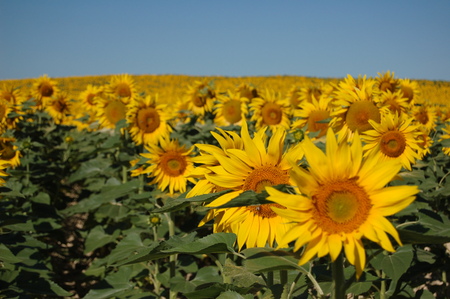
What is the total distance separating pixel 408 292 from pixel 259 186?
2.22m

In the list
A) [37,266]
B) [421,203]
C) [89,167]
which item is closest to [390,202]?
[421,203]

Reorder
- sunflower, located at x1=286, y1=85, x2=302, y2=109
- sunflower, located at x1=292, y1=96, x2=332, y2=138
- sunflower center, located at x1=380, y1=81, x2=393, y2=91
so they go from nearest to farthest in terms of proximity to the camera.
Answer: sunflower, located at x1=292, y1=96, x2=332, y2=138 → sunflower center, located at x1=380, y1=81, x2=393, y2=91 → sunflower, located at x1=286, y1=85, x2=302, y2=109

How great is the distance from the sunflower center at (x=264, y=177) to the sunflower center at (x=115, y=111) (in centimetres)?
373

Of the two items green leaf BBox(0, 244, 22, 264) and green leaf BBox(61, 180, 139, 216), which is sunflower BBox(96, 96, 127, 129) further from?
green leaf BBox(0, 244, 22, 264)

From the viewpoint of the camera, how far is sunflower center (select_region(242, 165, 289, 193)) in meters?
1.61

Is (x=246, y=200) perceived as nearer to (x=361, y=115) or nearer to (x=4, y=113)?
(x=361, y=115)

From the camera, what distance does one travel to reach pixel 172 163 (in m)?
3.63

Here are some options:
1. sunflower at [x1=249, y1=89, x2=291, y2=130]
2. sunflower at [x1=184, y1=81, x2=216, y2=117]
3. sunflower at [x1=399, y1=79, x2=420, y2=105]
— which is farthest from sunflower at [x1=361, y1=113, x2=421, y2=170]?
sunflower at [x1=184, y1=81, x2=216, y2=117]

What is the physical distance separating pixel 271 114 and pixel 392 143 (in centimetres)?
313

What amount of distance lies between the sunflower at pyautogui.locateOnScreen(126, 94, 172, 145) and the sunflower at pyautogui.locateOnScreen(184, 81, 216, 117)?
65.9 inches

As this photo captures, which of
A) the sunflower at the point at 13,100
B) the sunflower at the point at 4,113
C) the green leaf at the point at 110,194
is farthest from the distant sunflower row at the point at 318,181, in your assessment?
the sunflower at the point at 13,100

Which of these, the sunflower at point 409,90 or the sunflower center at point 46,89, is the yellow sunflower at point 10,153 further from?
the sunflower at point 409,90

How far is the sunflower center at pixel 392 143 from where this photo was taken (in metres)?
2.89

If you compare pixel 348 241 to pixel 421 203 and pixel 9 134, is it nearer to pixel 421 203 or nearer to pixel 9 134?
pixel 421 203
